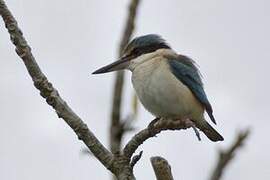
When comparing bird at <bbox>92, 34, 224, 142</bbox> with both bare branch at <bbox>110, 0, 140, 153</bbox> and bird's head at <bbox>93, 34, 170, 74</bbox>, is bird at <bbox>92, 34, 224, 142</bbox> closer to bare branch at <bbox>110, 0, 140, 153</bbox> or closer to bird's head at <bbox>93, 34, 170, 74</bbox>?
bird's head at <bbox>93, 34, 170, 74</bbox>

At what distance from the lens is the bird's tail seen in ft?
15.0

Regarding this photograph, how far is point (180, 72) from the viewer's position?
4.48 meters

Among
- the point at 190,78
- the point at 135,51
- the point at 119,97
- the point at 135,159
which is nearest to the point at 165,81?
the point at 190,78

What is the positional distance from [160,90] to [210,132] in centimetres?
73

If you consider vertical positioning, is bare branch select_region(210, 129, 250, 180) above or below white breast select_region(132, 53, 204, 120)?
above

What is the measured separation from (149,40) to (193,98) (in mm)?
896

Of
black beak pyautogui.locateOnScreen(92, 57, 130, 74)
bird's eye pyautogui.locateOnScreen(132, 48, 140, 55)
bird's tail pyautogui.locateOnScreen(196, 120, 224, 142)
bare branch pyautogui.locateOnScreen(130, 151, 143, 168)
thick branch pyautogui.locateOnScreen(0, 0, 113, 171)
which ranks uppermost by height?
thick branch pyautogui.locateOnScreen(0, 0, 113, 171)

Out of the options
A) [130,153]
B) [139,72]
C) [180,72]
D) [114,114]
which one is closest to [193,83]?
[180,72]

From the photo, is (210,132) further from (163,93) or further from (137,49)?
(137,49)

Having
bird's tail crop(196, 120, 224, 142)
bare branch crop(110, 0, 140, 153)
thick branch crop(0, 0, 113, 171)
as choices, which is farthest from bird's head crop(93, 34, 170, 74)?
thick branch crop(0, 0, 113, 171)

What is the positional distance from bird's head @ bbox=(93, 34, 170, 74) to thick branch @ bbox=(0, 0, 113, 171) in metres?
1.87

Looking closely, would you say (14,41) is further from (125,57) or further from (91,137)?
(125,57)

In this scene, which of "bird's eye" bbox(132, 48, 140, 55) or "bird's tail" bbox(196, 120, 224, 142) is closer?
"bird's tail" bbox(196, 120, 224, 142)

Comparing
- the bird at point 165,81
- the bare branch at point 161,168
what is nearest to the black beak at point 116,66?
the bird at point 165,81
